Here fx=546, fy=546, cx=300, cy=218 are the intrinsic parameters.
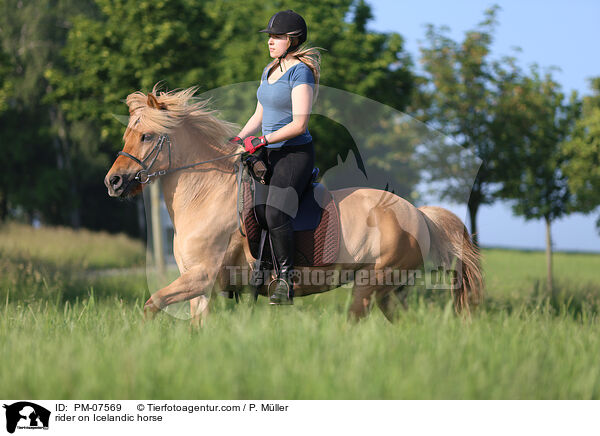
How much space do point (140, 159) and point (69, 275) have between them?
6.74 m

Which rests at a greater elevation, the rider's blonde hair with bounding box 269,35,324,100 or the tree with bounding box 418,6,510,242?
the tree with bounding box 418,6,510,242

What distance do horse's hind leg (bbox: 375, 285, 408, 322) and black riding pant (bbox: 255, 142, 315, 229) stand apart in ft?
4.22

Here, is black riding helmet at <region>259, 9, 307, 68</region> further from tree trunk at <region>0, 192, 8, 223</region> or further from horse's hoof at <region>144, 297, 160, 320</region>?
tree trunk at <region>0, 192, 8, 223</region>

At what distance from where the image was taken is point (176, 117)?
4.95m

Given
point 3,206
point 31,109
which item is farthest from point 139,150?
point 3,206

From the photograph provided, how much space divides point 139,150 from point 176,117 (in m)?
0.45

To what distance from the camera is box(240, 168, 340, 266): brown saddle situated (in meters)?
4.90

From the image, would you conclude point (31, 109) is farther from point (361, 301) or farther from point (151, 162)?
point (361, 301)

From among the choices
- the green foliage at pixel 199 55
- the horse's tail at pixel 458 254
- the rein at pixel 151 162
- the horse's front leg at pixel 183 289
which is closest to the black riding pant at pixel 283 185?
the rein at pixel 151 162

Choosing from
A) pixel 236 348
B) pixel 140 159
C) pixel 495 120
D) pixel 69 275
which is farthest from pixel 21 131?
pixel 236 348
